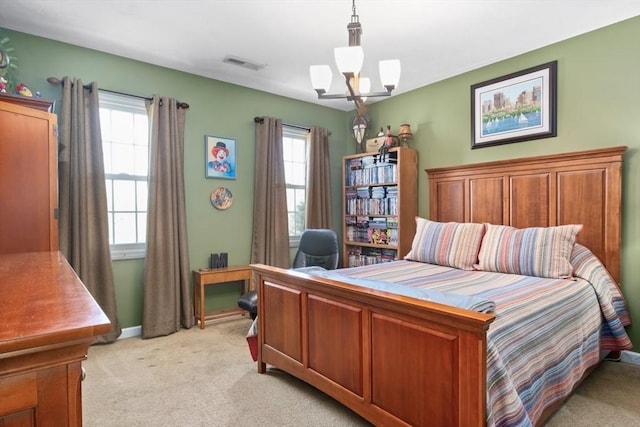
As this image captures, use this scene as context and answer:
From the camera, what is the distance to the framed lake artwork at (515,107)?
10.2 ft

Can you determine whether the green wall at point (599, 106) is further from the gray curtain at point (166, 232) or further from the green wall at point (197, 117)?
the gray curtain at point (166, 232)

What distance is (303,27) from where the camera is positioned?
9.23 ft

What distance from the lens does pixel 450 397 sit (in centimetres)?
140

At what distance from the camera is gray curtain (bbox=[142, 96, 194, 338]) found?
3.33 m

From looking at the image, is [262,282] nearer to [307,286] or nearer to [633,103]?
[307,286]

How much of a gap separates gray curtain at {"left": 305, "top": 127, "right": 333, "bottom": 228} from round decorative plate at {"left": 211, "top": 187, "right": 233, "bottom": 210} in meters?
1.04

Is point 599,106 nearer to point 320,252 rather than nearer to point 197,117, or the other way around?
point 320,252

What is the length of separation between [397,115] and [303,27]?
1.97m

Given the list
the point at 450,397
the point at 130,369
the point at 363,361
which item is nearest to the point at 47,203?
the point at 130,369

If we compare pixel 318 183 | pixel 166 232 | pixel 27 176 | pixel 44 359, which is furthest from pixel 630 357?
pixel 27 176

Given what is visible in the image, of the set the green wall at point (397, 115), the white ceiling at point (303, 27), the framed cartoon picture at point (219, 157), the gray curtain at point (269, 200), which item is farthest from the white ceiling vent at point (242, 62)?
the framed cartoon picture at point (219, 157)

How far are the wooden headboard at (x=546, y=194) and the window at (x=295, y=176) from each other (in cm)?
168

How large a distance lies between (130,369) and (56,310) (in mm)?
2218

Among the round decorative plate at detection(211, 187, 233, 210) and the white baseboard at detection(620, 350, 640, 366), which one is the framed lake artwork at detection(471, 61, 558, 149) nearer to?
the white baseboard at detection(620, 350, 640, 366)
